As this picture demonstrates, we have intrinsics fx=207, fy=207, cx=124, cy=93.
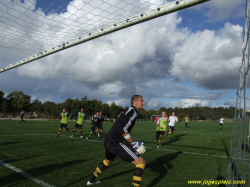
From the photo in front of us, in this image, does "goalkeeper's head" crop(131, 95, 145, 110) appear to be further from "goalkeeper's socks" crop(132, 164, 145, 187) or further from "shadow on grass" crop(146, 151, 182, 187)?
"shadow on grass" crop(146, 151, 182, 187)

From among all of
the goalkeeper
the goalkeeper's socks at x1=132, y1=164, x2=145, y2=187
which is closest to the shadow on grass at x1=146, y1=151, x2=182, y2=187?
the goalkeeper's socks at x1=132, y1=164, x2=145, y2=187

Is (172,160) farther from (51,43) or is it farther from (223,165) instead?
(51,43)

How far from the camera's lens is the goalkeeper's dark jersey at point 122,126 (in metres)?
4.14

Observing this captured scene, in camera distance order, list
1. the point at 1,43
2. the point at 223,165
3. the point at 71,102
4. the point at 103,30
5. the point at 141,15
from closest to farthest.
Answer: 1. the point at 141,15
2. the point at 103,30
3. the point at 223,165
4. the point at 1,43
5. the point at 71,102

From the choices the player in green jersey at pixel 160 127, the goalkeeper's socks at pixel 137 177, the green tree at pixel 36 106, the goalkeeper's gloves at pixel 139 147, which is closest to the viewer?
the goalkeeper's socks at pixel 137 177

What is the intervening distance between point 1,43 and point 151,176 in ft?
24.5

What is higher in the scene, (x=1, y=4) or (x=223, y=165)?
(x=1, y=4)

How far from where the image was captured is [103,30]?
571 cm

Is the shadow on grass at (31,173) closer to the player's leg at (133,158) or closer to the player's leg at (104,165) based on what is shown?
the player's leg at (104,165)

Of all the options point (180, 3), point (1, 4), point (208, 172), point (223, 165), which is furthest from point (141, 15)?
point (223, 165)

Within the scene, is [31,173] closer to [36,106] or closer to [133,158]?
[133,158]

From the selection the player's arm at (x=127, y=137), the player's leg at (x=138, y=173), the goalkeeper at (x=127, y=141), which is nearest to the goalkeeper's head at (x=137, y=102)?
the goalkeeper at (x=127, y=141)

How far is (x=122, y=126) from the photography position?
4160 mm

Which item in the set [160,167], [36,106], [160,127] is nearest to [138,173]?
[160,167]
